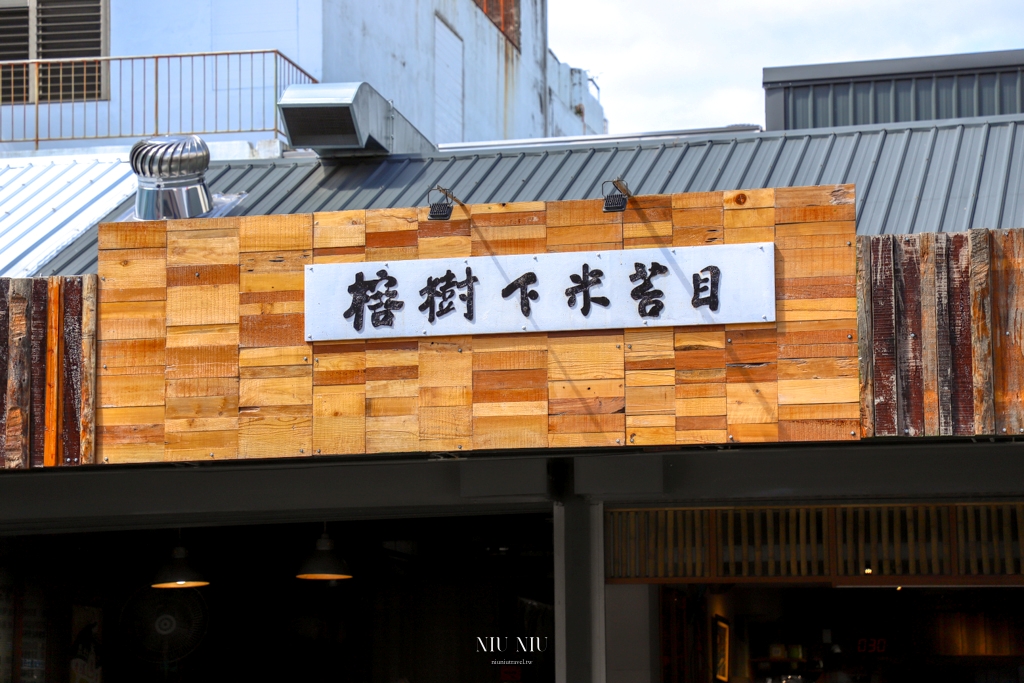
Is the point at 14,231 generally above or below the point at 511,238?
above

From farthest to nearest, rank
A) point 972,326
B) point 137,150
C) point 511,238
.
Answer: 1. point 137,150
2. point 511,238
3. point 972,326

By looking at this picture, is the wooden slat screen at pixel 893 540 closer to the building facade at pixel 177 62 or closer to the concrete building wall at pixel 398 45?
the building facade at pixel 177 62

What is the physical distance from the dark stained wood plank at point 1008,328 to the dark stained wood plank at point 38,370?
500cm

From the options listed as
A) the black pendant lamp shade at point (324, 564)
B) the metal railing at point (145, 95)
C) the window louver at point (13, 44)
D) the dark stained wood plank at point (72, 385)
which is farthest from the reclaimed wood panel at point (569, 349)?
the window louver at point (13, 44)

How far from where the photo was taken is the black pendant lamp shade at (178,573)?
37.0 ft

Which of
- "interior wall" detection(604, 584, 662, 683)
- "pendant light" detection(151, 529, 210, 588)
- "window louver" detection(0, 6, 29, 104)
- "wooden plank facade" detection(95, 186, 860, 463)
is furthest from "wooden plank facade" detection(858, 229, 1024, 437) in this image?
"window louver" detection(0, 6, 29, 104)

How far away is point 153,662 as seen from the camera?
12.9m

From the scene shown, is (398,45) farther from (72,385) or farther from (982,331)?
(982,331)

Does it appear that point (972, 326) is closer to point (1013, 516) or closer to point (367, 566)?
point (1013, 516)

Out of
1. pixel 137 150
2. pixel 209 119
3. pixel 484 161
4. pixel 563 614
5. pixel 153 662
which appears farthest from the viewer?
pixel 209 119

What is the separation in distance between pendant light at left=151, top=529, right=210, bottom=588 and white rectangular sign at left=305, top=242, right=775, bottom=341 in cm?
534

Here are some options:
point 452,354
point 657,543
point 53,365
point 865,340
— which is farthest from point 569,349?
point 53,365

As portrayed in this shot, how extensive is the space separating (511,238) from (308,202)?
3.61m

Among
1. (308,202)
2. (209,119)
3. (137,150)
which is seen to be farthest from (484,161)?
(209,119)
